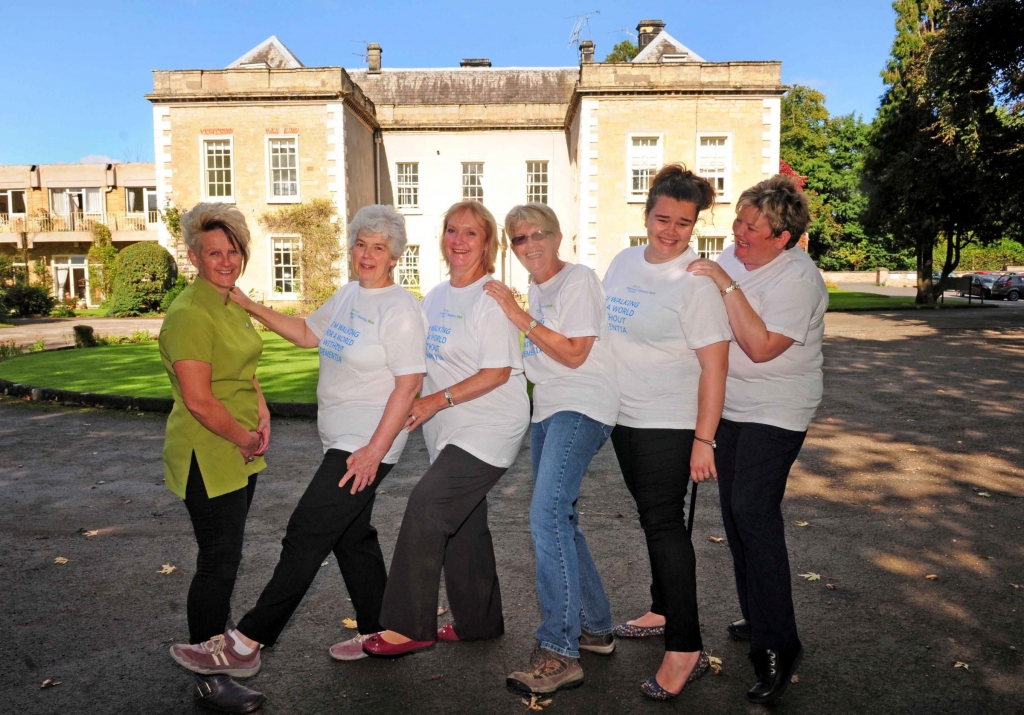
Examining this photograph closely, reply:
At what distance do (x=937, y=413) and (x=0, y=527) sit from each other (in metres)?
9.57

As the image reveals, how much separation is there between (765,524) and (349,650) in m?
1.88

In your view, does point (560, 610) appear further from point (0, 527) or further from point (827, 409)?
point (827, 409)

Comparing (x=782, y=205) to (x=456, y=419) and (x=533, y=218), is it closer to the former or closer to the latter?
(x=533, y=218)

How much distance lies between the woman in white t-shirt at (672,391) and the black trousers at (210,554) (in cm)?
164

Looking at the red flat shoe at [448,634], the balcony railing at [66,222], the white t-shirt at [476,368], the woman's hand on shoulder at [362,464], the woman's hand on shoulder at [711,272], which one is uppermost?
the balcony railing at [66,222]

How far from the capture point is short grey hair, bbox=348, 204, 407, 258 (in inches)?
134

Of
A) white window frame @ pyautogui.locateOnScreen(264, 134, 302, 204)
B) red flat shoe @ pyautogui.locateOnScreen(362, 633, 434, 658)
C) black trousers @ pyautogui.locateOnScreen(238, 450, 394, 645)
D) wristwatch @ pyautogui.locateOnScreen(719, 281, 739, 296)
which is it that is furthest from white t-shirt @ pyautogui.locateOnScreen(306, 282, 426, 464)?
white window frame @ pyautogui.locateOnScreen(264, 134, 302, 204)

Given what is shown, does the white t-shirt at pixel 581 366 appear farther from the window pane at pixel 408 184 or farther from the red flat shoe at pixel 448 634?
the window pane at pixel 408 184

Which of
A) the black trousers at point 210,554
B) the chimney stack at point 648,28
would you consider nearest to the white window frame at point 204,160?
the chimney stack at point 648,28

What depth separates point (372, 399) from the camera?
11.0ft

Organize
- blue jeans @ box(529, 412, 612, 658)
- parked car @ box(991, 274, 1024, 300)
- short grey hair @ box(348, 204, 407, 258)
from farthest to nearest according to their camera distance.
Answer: parked car @ box(991, 274, 1024, 300)
short grey hair @ box(348, 204, 407, 258)
blue jeans @ box(529, 412, 612, 658)

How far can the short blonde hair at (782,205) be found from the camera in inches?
130

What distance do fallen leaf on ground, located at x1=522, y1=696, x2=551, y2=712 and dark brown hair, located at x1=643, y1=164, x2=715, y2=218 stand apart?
2.03m

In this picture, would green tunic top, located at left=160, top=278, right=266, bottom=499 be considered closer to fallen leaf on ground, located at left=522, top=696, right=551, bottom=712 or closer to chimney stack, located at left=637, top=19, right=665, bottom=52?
fallen leaf on ground, located at left=522, top=696, right=551, bottom=712
